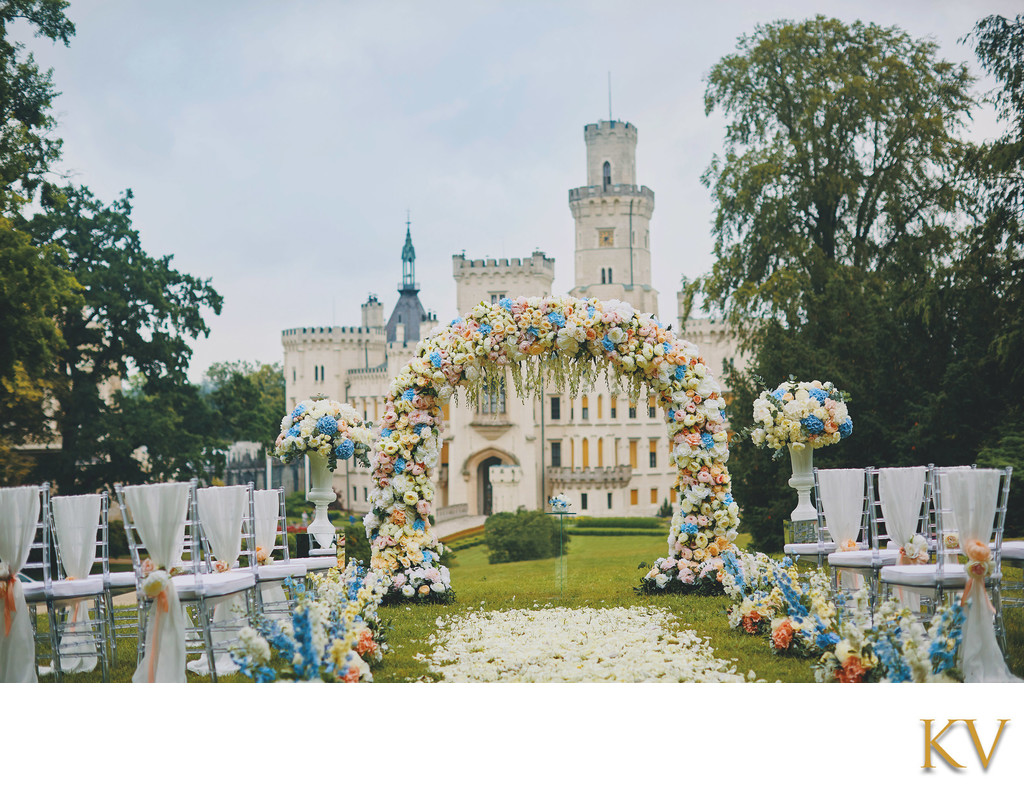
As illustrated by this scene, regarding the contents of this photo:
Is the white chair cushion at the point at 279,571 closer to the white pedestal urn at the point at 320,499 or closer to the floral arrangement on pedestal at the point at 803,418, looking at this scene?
the white pedestal urn at the point at 320,499

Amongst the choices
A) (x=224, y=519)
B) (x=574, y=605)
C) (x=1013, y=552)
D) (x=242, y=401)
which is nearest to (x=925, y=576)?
(x=1013, y=552)

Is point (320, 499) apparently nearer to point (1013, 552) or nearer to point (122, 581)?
point (122, 581)

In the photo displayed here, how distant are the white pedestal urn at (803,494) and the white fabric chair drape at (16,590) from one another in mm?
4703

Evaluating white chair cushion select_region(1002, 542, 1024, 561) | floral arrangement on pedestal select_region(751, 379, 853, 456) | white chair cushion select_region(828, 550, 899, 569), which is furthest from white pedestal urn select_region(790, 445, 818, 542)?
white chair cushion select_region(1002, 542, 1024, 561)

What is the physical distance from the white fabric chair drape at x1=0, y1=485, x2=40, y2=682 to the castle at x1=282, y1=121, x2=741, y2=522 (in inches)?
200

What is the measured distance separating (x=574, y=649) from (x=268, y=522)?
211cm

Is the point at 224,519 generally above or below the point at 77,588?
above

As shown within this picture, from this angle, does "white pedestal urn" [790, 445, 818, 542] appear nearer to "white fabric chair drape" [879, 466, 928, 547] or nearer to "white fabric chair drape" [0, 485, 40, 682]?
"white fabric chair drape" [879, 466, 928, 547]

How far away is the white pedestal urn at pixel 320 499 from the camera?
6.30m

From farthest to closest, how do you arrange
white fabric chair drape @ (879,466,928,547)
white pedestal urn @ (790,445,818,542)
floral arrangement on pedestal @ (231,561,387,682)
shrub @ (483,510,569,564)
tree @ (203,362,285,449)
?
1. shrub @ (483,510,569,564)
2. tree @ (203,362,285,449)
3. white pedestal urn @ (790,445,818,542)
4. white fabric chair drape @ (879,466,928,547)
5. floral arrangement on pedestal @ (231,561,387,682)

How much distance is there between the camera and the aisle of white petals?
4078mm

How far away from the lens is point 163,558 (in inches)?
156

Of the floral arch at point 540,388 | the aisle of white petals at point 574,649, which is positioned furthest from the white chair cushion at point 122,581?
the floral arch at point 540,388
